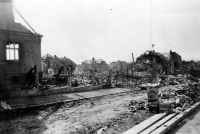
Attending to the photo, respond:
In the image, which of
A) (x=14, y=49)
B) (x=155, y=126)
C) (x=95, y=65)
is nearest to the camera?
(x=155, y=126)

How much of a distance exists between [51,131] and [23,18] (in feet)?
46.0

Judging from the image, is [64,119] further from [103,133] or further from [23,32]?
[23,32]

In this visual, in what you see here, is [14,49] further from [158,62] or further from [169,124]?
[158,62]

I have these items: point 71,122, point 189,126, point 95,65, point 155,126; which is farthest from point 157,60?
point 155,126

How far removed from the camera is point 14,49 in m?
16.1

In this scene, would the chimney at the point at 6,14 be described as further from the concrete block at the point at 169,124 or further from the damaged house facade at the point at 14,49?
the concrete block at the point at 169,124

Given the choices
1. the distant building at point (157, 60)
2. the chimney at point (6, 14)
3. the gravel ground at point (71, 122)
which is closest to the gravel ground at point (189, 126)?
the gravel ground at point (71, 122)

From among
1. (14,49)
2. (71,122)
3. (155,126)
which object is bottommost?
(71,122)

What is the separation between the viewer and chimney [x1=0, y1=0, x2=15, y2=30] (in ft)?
52.1

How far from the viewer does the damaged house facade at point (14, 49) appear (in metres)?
15.2

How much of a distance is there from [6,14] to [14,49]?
10.6 feet

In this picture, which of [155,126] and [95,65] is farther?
[95,65]

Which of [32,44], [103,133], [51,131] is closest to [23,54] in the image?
[32,44]

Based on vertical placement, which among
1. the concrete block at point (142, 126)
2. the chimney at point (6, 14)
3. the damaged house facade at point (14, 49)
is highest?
the chimney at point (6, 14)
